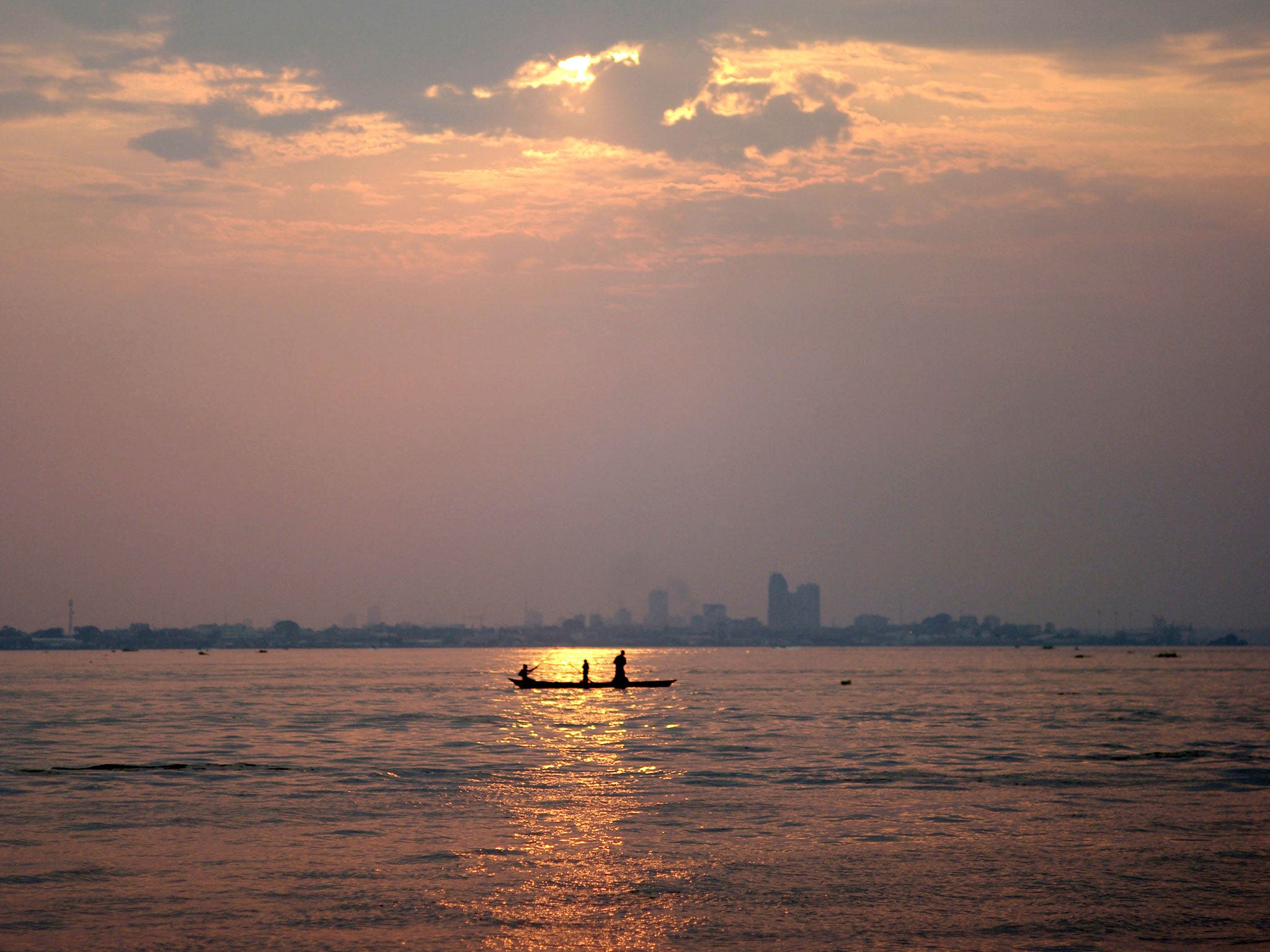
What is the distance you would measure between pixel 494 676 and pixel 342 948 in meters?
154

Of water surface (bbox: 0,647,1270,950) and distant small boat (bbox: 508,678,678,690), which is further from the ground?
water surface (bbox: 0,647,1270,950)

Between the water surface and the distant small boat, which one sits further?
the distant small boat

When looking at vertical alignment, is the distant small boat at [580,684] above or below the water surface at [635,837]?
below

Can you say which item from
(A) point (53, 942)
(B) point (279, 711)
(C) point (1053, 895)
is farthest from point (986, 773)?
(B) point (279, 711)

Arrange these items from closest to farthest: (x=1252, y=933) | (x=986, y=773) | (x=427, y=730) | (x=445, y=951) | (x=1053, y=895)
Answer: (x=445, y=951) < (x=1252, y=933) < (x=1053, y=895) < (x=986, y=773) < (x=427, y=730)

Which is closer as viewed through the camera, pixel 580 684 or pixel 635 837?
pixel 635 837

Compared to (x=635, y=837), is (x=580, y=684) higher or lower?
lower

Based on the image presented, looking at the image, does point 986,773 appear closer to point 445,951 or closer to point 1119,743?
point 1119,743

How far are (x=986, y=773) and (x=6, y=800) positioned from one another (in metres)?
30.4

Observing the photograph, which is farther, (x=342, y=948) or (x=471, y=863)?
(x=471, y=863)

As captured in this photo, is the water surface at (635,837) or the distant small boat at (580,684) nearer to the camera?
the water surface at (635,837)

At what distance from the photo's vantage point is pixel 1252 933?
19.2 meters

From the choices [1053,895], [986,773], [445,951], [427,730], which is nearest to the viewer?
[445,951]

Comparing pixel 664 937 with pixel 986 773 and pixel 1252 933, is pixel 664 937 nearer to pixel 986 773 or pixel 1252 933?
pixel 1252 933
